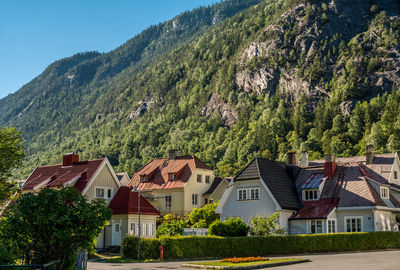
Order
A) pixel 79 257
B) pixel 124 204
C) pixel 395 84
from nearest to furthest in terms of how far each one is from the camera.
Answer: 1. pixel 79 257
2. pixel 124 204
3. pixel 395 84

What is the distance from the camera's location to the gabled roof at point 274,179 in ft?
179

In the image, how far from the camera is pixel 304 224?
175 feet

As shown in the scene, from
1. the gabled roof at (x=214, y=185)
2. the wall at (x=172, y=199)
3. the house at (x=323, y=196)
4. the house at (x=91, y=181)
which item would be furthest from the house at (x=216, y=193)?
the house at (x=91, y=181)

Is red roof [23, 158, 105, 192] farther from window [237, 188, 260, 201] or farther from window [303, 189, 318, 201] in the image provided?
window [303, 189, 318, 201]

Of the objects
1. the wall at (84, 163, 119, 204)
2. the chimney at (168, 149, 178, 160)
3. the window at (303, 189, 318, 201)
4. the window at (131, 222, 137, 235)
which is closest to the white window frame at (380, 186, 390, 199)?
the window at (303, 189, 318, 201)

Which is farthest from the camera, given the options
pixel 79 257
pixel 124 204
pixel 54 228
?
pixel 124 204

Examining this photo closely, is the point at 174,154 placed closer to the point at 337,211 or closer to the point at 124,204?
the point at 124,204

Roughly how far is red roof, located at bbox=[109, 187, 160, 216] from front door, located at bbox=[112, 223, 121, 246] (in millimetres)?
1395

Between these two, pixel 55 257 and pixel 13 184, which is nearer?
pixel 55 257

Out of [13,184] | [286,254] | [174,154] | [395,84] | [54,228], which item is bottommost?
[286,254]

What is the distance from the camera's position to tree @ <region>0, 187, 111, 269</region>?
955 inches

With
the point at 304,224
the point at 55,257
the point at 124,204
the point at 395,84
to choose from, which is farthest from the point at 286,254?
the point at 395,84

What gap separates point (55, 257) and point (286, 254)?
79.0 ft

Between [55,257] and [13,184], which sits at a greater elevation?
[13,184]
